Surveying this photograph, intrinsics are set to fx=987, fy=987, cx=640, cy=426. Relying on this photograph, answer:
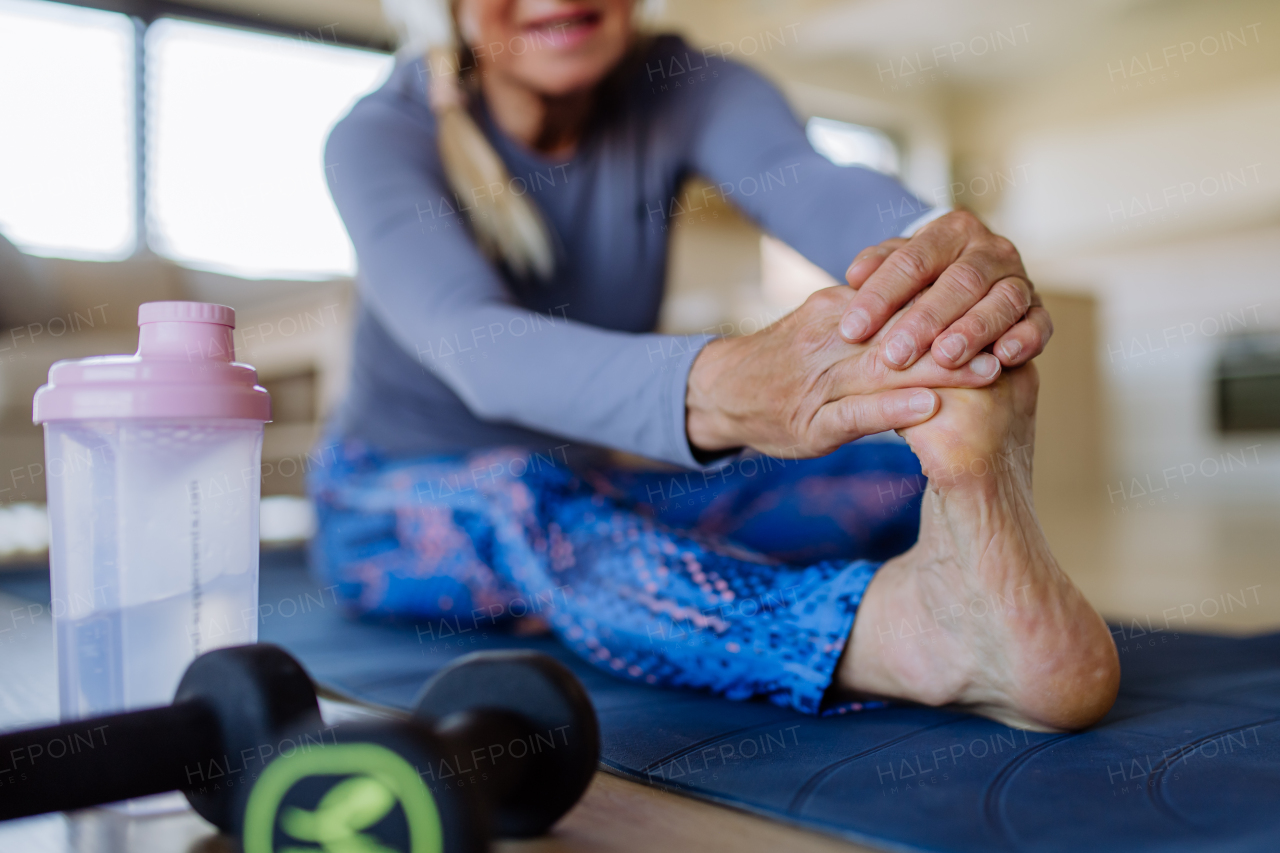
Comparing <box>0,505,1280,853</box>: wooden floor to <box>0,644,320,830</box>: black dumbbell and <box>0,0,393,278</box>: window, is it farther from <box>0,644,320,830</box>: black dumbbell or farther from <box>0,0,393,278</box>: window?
<box>0,0,393,278</box>: window

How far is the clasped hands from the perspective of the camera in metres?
0.61

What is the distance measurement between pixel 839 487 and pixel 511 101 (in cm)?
59

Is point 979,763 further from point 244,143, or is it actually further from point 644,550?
point 244,143

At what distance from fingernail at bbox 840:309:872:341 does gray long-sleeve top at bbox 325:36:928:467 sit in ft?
0.43

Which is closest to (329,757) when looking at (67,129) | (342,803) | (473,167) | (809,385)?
(342,803)

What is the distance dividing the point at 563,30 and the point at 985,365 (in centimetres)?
67

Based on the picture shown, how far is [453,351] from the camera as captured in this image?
2.76 ft

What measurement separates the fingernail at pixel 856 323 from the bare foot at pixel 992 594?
2.5 inches

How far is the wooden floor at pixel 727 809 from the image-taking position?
50 cm

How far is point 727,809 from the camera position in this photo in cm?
55

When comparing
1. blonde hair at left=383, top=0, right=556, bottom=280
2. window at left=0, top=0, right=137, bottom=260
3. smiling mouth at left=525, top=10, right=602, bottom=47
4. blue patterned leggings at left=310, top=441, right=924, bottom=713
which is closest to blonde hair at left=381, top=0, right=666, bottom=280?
blonde hair at left=383, top=0, right=556, bottom=280

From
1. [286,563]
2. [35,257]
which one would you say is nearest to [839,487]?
[286,563]

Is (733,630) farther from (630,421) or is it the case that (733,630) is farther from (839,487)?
(839,487)

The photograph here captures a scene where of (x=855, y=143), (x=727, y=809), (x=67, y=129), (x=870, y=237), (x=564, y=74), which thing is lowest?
(x=727, y=809)
